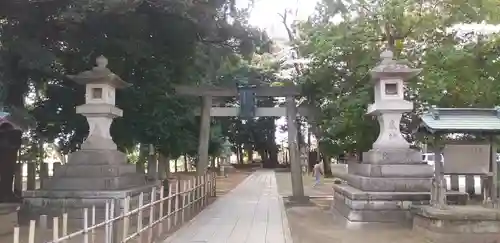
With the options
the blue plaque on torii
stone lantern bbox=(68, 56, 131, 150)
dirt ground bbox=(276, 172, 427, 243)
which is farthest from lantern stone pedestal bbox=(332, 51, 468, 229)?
stone lantern bbox=(68, 56, 131, 150)

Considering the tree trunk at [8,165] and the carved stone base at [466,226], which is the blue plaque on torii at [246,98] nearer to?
the tree trunk at [8,165]

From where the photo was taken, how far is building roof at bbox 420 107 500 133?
1140 centimetres

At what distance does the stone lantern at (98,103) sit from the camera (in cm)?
1340

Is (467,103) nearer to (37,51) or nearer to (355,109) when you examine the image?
(355,109)

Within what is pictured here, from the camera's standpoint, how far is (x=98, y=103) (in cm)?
1357

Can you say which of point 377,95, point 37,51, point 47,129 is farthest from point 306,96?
point 37,51

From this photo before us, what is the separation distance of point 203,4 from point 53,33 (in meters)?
3.83

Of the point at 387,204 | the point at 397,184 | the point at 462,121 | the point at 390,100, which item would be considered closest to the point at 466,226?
the point at 462,121

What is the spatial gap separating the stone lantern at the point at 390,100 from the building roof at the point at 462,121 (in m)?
2.17

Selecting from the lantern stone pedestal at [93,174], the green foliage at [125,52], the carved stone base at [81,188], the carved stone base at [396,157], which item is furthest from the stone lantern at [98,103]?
the carved stone base at [396,157]

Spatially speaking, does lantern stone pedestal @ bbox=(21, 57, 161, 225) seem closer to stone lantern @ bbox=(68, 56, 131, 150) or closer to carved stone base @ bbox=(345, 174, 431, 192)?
stone lantern @ bbox=(68, 56, 131, 150)

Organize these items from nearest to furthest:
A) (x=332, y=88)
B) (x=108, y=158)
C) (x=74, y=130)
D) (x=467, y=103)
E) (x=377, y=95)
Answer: (x=108, y=158) → (x=377, y=95) → (x=467, y=103) → (x=74, y=130) → (x=332, y=88)

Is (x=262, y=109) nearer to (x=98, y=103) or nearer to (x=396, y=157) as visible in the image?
(x=396, y=157)

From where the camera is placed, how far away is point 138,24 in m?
13.6
